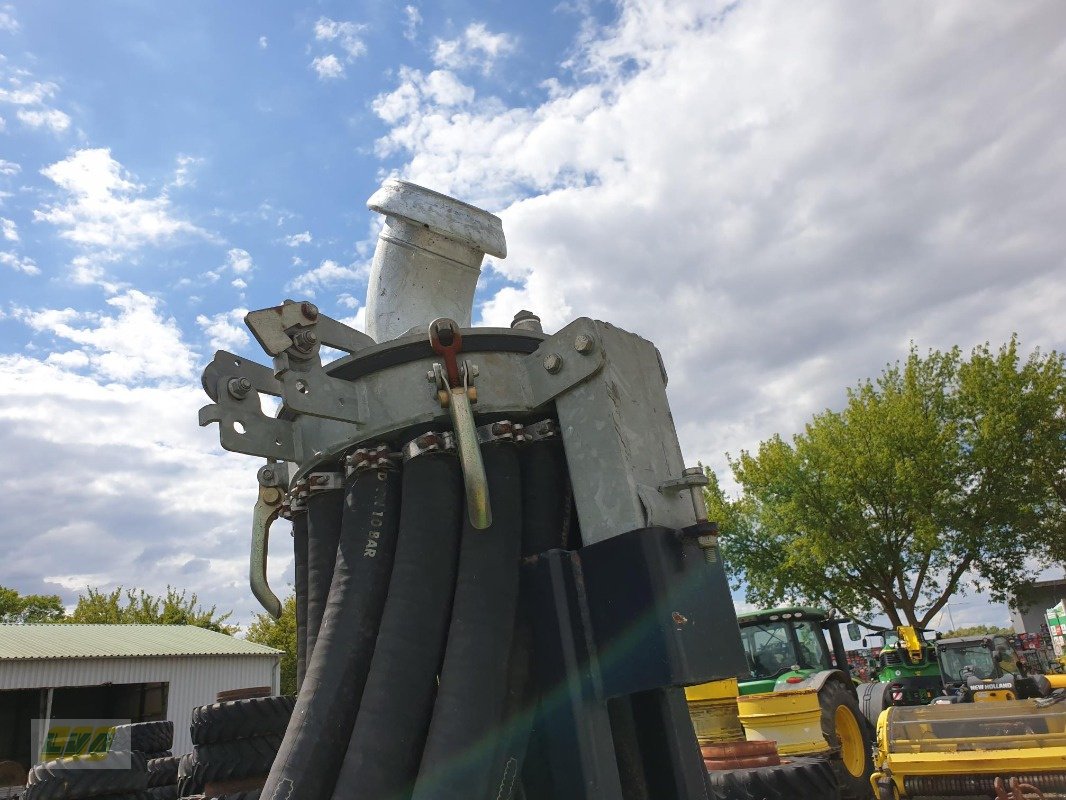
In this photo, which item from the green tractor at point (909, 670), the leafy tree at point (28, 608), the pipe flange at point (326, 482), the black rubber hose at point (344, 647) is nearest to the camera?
the black rubber hose at point (344, 647)

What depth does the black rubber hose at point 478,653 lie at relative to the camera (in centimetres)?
181

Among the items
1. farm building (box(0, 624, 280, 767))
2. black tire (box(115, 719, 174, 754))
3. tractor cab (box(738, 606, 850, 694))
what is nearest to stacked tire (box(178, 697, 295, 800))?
black tire (box(115, 719, 174, 754))

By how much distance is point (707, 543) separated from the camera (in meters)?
2.01

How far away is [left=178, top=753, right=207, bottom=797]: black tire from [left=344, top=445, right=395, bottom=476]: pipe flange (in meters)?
1.75

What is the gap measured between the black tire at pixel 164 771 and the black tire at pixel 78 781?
2047 millimetres

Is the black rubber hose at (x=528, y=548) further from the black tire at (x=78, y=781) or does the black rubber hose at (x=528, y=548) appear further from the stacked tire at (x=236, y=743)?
the black tire at (x=78, y=781)

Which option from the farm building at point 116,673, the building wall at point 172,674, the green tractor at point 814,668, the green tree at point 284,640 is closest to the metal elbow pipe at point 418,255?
the green tractor at point 814,668

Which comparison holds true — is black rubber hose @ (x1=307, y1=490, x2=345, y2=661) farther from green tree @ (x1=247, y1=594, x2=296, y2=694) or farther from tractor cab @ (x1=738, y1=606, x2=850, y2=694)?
green tree @ (x1=247, y1=594, x2=296, y2=694)

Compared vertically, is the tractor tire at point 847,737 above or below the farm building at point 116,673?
below

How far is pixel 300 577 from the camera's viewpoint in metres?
2.63

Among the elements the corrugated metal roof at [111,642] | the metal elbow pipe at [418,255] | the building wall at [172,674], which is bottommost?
the metal elbow pipe at [418,255]

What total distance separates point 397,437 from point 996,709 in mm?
7052

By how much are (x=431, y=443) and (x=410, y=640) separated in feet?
1.76

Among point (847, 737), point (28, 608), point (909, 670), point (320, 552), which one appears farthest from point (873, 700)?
point (28, 608)
